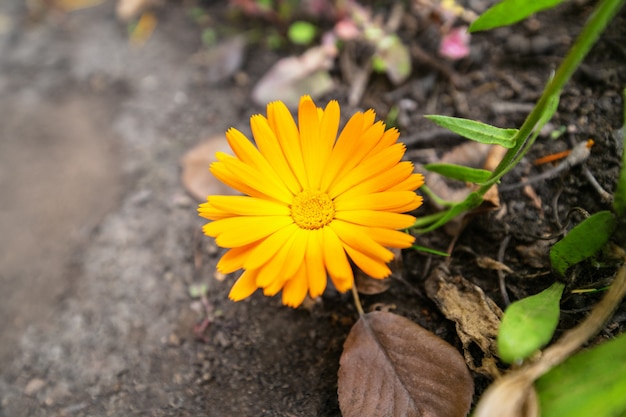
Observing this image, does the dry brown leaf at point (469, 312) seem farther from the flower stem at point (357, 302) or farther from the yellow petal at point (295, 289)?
the yellow petal at point (295, 289)

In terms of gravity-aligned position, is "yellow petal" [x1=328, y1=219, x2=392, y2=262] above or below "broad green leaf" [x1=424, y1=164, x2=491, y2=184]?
below

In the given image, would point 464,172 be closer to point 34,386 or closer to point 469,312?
point 469,312

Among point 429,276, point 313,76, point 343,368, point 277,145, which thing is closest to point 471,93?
point 313,76

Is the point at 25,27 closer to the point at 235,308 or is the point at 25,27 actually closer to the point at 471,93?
the point at 235,308

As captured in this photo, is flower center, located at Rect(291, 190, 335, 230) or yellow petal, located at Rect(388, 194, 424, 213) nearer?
yellow petal, located at Rect(388, 194, 424, 213)

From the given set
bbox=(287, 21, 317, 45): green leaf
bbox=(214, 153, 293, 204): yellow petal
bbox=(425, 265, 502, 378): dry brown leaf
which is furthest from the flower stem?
bbox=(287, 21, 317, 45): green leaf

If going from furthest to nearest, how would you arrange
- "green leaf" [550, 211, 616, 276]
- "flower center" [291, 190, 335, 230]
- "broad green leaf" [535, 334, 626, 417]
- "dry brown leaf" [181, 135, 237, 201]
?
1. "dry brown leaf" [181, 135, 237, 201]
2. "flower center" [291, 190, 335, 230]
3. "green leaf" [550, 211, 616, 276]
4. "broad green leaf" [535, 334, 626, 417]

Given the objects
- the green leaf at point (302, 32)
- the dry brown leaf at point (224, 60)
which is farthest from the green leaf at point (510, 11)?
the dry brown leaf at point (224, 60)

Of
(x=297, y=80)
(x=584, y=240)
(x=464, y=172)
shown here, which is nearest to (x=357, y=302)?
(x=464, y=172)

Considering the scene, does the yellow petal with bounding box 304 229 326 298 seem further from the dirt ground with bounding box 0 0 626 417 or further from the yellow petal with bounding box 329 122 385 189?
the dirt ground with bounding box 0 0 626 417
